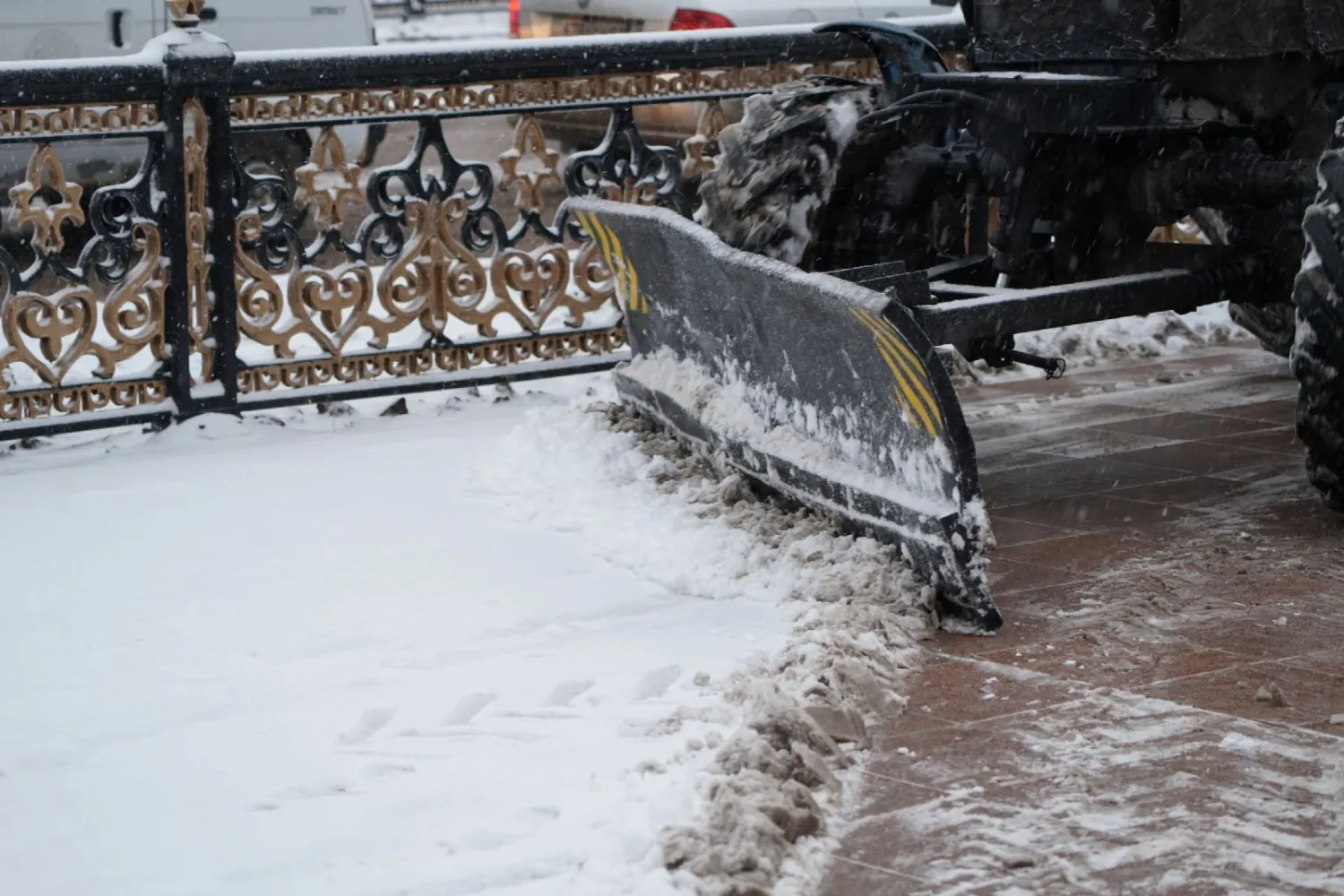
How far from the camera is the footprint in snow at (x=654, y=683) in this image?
412 cm

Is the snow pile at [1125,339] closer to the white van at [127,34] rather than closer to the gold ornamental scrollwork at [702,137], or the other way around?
the gold ornamental scrollwork at [702,137]

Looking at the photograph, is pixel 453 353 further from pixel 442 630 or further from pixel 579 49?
pixel 442 630

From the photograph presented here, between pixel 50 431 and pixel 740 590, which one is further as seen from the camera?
pixel 50 431

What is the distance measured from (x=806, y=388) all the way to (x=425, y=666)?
1.34 m

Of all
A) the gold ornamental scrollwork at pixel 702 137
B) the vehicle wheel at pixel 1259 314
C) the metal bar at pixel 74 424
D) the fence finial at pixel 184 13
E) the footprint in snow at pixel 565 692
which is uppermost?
the fence finial at pixel 184 13

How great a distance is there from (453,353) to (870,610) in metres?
3.16

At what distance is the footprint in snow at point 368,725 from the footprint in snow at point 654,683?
0.53 meters

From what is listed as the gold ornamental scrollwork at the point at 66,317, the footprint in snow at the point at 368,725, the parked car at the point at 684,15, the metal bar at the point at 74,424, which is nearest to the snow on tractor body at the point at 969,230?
the footprint in snow at the point at 368,725

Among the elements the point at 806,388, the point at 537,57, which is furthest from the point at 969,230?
the point at 537,57

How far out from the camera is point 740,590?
15.8 feet

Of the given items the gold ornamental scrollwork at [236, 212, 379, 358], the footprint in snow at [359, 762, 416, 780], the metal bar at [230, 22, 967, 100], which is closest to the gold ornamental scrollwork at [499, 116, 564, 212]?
the metal bar at [230, 22, 967, 100]

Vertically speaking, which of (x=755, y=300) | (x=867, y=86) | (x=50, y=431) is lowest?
(x=50, y=431)

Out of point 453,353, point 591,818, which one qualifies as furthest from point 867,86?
point 591,818

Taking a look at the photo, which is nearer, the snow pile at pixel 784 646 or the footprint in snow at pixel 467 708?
the snow pile at pixel 784 646
